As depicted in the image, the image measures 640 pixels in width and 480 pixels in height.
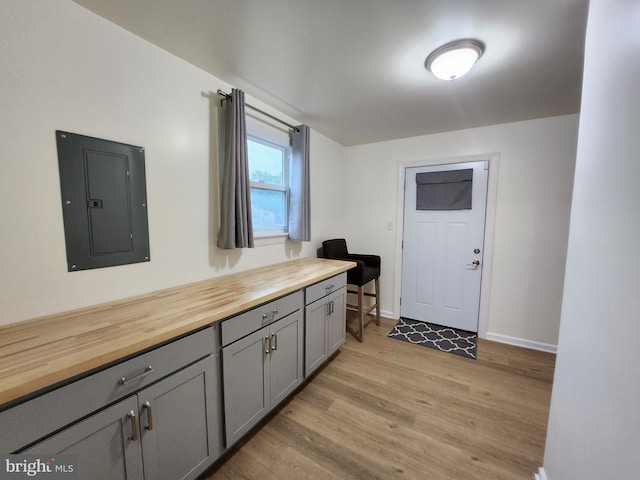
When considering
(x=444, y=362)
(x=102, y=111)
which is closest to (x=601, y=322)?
(x=444, y=362)

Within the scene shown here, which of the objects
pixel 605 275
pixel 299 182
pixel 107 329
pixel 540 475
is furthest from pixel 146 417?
pixel 299 182

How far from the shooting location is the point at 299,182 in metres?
2.57

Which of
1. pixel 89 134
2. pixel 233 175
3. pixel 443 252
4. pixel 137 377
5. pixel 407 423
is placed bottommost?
pixel 407 423

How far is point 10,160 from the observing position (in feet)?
3.51

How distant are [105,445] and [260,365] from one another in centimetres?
75

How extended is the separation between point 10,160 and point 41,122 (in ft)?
0.71

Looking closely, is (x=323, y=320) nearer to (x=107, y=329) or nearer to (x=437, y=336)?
(x=107, y=329)

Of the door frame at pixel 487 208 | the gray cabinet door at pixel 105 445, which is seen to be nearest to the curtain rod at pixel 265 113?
the door frame at pixel 487 208

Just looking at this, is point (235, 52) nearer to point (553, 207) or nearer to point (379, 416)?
point (379, 416)

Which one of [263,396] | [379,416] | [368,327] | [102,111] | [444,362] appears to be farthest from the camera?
[368,327]

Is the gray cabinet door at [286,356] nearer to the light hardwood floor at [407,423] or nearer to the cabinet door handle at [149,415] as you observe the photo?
the light hardwood floor at [407,423]

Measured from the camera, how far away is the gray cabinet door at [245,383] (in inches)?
52.4

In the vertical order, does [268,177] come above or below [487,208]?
above

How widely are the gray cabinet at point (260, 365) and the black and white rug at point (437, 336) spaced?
1.57 metres
